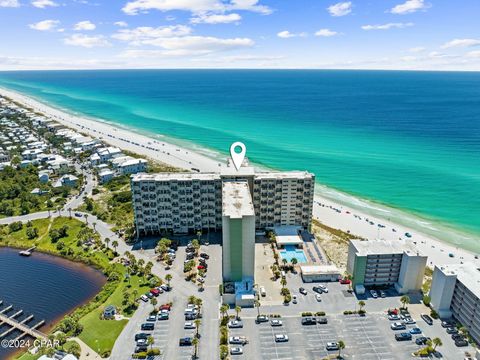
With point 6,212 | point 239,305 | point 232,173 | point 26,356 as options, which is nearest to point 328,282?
point 239,305

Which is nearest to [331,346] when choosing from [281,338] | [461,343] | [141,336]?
[281,338]

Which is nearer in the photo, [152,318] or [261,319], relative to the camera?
[261,319]

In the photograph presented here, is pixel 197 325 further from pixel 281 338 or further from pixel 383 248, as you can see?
pixel 383 248

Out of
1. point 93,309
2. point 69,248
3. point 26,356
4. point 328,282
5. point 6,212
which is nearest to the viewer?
point 26,356

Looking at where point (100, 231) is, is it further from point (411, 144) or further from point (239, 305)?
point (411, 144)

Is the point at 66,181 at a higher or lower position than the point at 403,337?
higher

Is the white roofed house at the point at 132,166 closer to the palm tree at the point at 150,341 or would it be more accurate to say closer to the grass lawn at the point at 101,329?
the grass lawn at the point at 101,329

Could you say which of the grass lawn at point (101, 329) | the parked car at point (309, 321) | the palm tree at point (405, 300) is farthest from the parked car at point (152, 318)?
the palm tree at point (405, 300)
